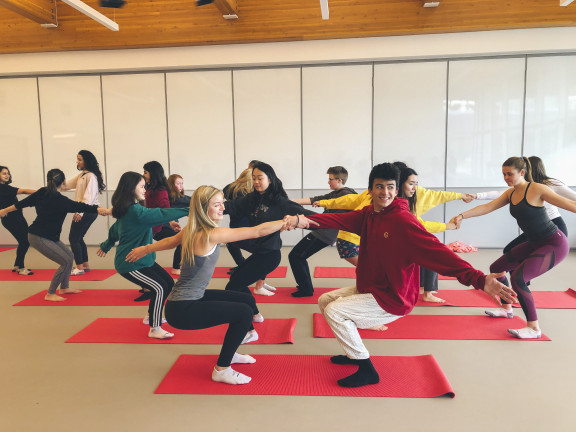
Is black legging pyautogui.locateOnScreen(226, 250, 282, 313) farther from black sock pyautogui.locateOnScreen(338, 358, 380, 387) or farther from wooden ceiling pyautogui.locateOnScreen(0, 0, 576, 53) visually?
wooden ceiling pyautogui.locateOnScreen(0, 0, 576, 53)

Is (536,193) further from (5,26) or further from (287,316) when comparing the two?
(5,26)

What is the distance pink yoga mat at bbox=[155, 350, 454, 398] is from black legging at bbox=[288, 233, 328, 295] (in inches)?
57.5

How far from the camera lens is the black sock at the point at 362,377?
2424 millimetres

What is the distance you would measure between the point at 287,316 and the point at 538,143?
5.19 metres

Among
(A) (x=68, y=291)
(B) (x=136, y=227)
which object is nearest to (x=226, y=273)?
(A) (x=68, y=291)

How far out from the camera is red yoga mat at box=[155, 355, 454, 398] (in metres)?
2.38

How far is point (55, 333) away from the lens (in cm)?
336

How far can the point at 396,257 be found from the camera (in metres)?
2.29

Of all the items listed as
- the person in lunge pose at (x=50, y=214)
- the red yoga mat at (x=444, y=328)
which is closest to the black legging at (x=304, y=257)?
the red yoga mat at (x=444, y=328)

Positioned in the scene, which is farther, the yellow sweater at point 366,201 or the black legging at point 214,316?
the yellow sweater at point 366,201

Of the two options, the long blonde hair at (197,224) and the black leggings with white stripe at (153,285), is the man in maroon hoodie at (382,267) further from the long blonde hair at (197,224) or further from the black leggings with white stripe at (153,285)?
the black leggings with white stripe at (153,285)

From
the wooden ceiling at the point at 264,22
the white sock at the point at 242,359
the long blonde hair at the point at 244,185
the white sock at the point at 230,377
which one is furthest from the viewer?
the wooden ceiling at the point at 264,22

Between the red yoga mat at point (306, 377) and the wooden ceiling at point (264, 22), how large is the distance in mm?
5290

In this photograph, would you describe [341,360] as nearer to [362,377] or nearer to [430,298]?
[362,377]
